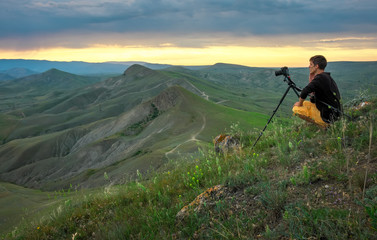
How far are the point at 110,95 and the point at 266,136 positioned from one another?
201279 millimetres

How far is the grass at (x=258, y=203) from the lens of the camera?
2.97 meters

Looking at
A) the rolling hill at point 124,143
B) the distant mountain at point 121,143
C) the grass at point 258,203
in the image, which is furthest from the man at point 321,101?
the rolling hill at point 124,143

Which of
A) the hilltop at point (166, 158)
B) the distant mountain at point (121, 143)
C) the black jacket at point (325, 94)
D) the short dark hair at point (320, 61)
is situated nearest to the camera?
the hilltop at point (166, 158)

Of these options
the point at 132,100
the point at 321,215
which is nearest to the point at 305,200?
the point at 321,215

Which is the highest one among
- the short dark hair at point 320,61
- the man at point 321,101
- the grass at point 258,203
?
the short dark hair at point 320,61

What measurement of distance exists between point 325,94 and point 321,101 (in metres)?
0.18

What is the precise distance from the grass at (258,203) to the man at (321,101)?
0.52 m

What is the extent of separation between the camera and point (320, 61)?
21.6 feet

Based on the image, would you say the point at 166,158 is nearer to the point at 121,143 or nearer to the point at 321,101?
the point at 321,101

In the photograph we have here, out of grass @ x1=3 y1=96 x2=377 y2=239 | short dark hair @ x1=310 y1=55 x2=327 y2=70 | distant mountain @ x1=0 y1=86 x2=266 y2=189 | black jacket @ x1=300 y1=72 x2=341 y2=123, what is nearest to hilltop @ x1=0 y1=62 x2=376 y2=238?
grass @ x1=3 y1=96 x2=377 y2=239

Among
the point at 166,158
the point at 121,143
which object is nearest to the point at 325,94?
the point at 166,158

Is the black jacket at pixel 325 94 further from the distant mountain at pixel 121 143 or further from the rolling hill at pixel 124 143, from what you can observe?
the rolling hill at pixel 124 143

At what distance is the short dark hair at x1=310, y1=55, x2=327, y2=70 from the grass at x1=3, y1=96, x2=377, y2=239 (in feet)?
6.04

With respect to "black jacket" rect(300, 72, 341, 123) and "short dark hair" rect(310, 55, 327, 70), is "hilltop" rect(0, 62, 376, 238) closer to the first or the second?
"black jacket" rect(300, 72, 341, 123)
